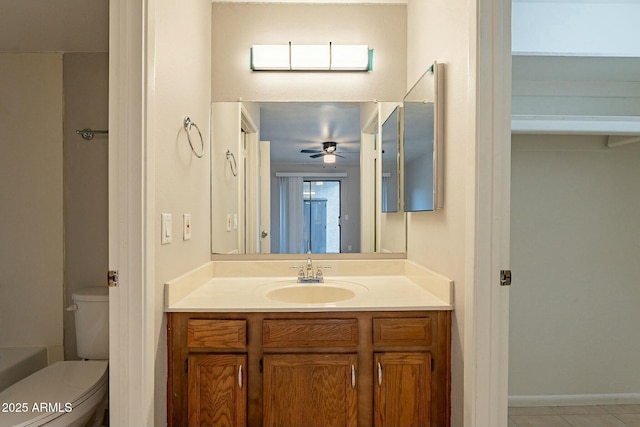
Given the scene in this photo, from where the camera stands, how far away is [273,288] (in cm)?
188

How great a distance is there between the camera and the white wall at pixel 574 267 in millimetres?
2170

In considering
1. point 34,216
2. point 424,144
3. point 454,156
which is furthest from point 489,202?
point 34,216

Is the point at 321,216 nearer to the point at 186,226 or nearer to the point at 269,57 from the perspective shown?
the point at 186,226

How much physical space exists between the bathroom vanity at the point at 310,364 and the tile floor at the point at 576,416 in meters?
0.95

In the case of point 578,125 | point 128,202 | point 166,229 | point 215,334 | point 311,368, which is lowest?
point 311,368

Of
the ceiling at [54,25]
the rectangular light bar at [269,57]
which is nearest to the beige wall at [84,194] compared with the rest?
the ceiling at [54,25]

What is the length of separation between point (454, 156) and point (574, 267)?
1.30 meters

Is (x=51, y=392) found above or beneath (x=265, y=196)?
beneath

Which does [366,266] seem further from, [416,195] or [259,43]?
[259,43]

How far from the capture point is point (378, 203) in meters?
2.22

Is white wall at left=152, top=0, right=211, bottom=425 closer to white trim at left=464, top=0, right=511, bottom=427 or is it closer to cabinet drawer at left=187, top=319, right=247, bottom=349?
cabinet drawer at left=187, top=319, right=247, bottom=349

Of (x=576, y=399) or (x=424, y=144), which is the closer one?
(x=424, y=144)

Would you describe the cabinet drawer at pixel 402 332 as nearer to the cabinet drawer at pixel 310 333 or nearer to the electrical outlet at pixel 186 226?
the cabinet drawer at pixel 310 333

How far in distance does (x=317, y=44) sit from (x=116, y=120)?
53.6 inches
